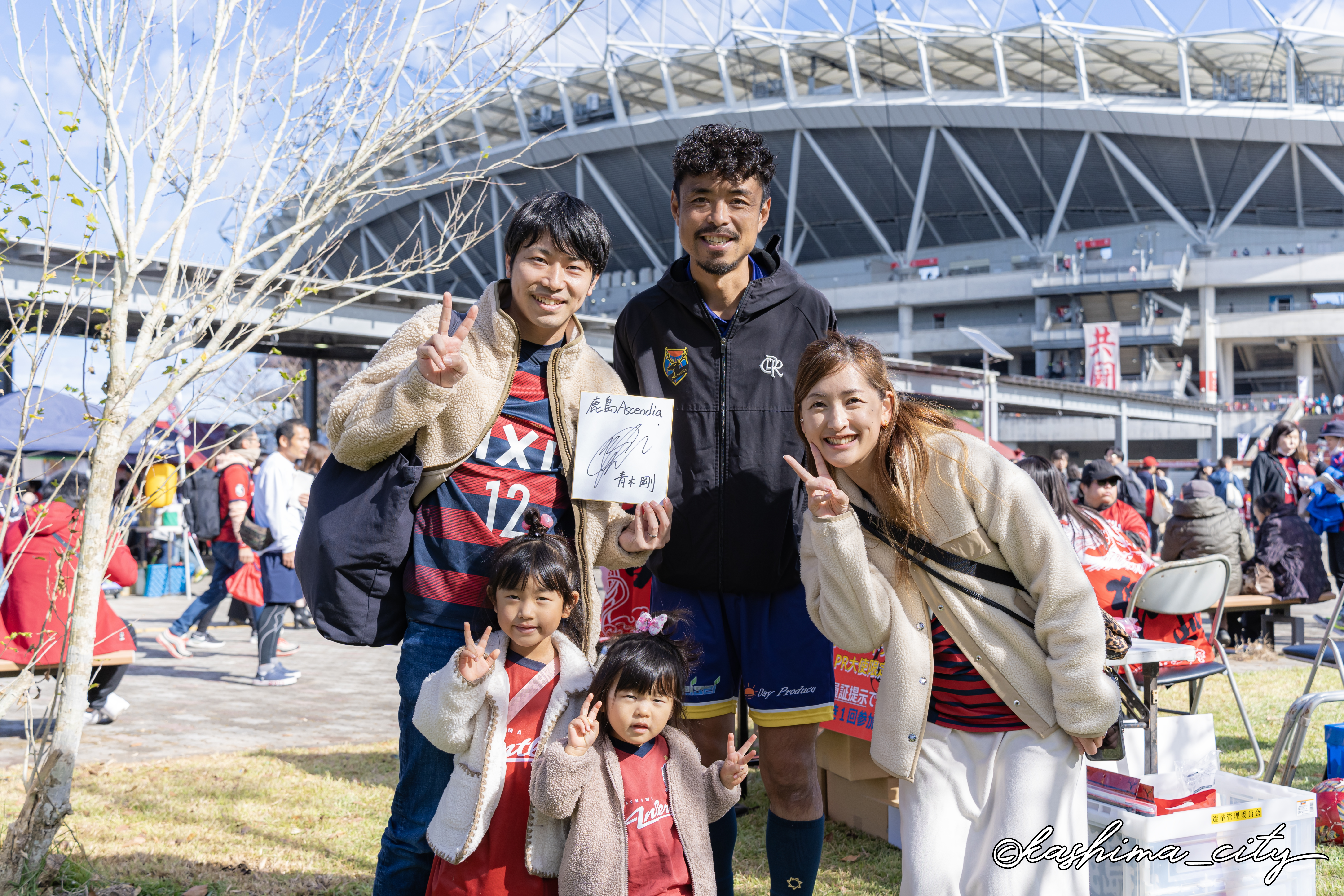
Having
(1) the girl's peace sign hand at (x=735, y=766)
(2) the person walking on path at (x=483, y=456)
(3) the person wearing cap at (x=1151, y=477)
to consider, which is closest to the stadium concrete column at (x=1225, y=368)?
(3) the person wearing cap at (x=1151, y=477)

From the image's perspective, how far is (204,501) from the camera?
521 inches

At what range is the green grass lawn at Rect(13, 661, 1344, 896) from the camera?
158 inches

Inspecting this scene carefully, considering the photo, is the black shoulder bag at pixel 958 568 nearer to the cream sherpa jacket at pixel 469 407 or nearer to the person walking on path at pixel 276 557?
the cream sherpa jacket at pixel 469 407

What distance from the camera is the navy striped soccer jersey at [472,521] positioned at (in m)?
2.88

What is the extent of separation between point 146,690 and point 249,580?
131 cm

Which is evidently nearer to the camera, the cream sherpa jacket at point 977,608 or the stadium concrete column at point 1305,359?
the cream sherpa jacket at point 977,608

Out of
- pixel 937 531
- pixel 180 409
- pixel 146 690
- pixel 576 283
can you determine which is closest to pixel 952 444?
pixel 937 531

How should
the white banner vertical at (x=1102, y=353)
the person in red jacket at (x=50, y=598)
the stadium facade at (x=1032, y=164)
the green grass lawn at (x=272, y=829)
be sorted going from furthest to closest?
1. the stadium facade at (x=1032, y=164)
2. the white banner vertical at (x=1102, y=353)
3. the person in red jacket at (x=50, y=598)
4. the green grass lawn at (x=272, y=829)

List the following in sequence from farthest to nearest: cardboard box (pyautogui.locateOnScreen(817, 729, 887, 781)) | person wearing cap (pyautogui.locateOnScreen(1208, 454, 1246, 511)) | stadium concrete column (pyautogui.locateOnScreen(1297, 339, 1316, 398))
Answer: stadium concrete column (pyautogui.locateOnScreen(1297, 339, 1316, 398)) < person wearing cap (pyautogui.locateOnScreen(1208, 454, 1246, 511)) < cardboard box (pyautogui.locateOnScreen(817, 729, 887, 781))

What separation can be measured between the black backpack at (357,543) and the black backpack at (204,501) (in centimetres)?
1107

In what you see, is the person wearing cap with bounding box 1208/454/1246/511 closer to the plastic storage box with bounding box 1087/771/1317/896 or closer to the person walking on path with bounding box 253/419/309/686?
the person walking on path with bounding box 253/419/309/686

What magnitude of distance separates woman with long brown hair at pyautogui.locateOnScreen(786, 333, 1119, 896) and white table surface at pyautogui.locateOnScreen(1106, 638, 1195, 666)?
1500 millimetres

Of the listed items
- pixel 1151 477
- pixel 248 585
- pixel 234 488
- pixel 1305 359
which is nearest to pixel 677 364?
pixel 248 585

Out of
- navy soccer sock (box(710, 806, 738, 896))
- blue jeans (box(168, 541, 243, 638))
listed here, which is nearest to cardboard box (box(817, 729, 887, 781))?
navy soccer sock (box(710, 806, 738, 896))
